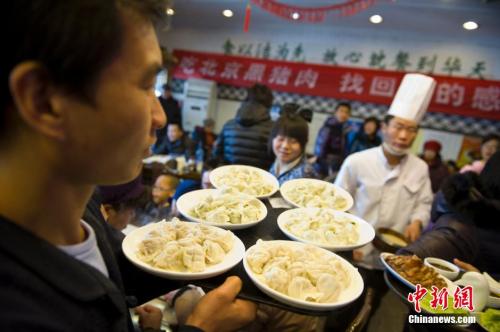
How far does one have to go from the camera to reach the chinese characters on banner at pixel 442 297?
3.93ft

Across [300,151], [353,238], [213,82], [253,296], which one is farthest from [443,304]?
[213,82]

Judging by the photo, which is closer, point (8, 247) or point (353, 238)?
point (8, 247)

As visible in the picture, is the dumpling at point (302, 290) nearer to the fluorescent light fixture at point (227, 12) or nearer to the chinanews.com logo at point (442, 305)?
the chinanews.com logo at point (442, 305)

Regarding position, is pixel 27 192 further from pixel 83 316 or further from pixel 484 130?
pixel 484 130

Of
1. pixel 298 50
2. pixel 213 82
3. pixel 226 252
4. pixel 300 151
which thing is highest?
pixel 298 50

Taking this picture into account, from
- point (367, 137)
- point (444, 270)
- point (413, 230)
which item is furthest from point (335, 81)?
point (444, 270)

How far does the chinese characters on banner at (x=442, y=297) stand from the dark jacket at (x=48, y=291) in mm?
1096

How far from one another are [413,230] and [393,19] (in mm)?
5213

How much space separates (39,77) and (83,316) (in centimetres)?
53

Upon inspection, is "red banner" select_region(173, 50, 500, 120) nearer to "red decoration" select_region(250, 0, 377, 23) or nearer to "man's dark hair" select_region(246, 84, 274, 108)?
"red decoration" select_region(250, 0, 377, 23)

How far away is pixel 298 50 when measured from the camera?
783 centimetres

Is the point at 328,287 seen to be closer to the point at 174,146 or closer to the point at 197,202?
the point at 197,202

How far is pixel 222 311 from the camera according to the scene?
2.96ft

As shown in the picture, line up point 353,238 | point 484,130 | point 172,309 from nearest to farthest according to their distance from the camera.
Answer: point 353,238 → point 172,309 → point 484,130
